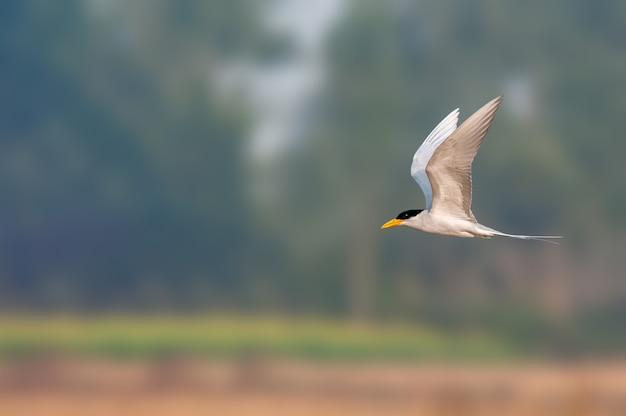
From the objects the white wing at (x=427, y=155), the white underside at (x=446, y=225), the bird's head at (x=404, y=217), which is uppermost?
the white wing at (x=427, y=155)

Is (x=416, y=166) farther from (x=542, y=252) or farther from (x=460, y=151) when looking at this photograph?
(x=542, y=252)

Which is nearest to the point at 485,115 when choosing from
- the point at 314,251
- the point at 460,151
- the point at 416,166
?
the point at 460,151

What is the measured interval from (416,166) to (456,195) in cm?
44

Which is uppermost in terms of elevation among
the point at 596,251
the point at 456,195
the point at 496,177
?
the point at 496,177

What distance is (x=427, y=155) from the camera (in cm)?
738

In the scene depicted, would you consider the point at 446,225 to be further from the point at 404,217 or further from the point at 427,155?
the point at 427,155

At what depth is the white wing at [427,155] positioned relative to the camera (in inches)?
282

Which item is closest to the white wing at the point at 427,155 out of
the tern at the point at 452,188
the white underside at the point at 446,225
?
the tern at the point at 452,188

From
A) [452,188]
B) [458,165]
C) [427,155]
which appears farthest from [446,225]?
[427,155]

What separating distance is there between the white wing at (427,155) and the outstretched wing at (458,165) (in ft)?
0.39

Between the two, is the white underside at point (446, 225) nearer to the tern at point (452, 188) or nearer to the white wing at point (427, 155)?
the tern at point (452, 188)

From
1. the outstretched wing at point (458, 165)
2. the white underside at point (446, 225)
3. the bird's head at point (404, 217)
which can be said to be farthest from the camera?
the bird's head at point (404, 217)

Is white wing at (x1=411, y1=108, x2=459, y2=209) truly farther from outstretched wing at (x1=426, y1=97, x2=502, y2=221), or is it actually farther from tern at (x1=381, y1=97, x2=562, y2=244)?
outstretched wing at (x1=426, y1=97, x2=502, y2=221)

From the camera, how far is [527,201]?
49.3ft
